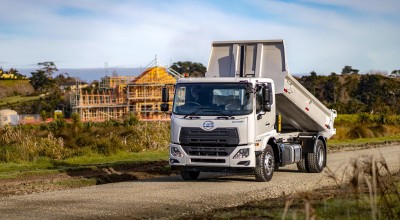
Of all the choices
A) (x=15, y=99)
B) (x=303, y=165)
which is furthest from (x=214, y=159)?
(x=15, y=99)

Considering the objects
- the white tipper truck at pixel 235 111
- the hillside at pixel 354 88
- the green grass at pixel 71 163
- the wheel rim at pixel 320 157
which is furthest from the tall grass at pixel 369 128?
the hillside at pixel 354 88

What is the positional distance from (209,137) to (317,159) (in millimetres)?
5265

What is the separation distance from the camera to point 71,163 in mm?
25844

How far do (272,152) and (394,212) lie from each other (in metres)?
8.94

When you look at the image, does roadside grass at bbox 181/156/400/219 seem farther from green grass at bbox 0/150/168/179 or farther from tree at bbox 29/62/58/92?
tree at bbox 29/62/58/92

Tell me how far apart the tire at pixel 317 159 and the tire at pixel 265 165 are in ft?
9.80

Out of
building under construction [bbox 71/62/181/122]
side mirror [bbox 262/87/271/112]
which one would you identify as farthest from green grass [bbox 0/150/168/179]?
building under construction [bbox 71/62/181/122]

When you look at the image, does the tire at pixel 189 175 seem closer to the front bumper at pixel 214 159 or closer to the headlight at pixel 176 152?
the headlight at pixel 176 152

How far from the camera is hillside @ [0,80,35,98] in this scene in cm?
11594

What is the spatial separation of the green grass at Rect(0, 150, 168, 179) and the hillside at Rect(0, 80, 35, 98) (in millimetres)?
88885

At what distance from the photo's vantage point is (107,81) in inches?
3853

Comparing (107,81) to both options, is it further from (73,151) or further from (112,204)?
(112,204)

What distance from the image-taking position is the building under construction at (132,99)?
82.3 metres

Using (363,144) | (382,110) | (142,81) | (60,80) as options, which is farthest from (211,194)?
(60,80)
